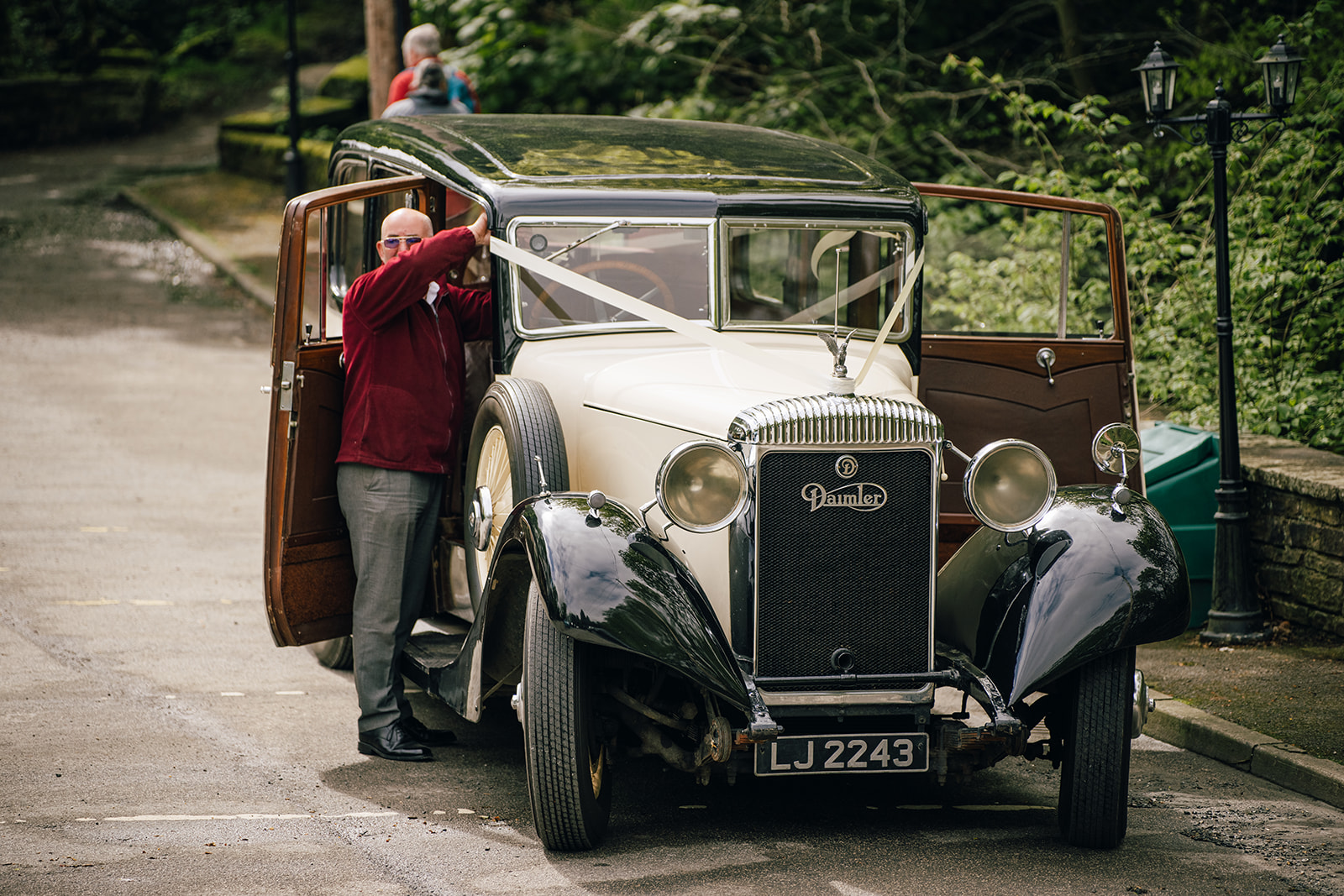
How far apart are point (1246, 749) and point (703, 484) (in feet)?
8.39

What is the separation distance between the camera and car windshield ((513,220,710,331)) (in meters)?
5.43

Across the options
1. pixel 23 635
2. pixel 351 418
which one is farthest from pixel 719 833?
pixel 23 635

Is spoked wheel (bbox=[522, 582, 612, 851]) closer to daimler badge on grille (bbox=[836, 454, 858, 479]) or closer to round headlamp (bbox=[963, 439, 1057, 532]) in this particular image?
daimler badge on grille (bbox=[836, 454, 858, 479])

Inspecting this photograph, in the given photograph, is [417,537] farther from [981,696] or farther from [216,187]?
[216,187]

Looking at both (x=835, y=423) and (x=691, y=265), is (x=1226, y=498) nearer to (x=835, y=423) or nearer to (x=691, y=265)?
(x=691, y=265)

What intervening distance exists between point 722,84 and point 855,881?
10.6m

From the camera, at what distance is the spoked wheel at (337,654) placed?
648 centimetres

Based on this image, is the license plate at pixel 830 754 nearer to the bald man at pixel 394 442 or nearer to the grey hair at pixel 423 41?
the bald man at pixel 394 442

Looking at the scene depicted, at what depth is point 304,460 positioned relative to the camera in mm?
5383

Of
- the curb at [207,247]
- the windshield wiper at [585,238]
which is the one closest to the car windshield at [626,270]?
the windshield wiper at [585,238]

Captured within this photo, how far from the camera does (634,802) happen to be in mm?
4973

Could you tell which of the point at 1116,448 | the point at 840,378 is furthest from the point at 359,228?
the point at 1116,448

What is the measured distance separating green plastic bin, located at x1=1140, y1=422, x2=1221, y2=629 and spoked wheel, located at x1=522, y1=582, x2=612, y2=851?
3.77 metres

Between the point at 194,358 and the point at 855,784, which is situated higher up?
the point at 194,358
